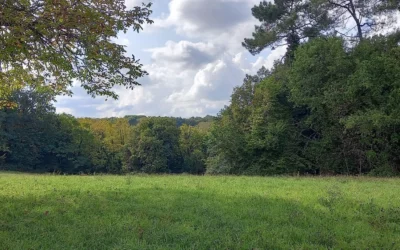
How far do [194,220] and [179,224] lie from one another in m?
0.43

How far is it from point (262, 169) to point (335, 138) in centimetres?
671

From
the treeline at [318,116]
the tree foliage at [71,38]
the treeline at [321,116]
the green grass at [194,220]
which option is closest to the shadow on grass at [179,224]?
the green grass at [194,220]

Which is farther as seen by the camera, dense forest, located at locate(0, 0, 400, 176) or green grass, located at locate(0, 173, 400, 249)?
dense forest, located at locate(0, 0, 400, 176)

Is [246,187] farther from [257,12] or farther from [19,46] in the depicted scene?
[257,12]

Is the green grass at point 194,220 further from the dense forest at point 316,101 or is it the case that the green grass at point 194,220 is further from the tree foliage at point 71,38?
the dense forest at point 316,101

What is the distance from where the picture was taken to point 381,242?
20.2 feet

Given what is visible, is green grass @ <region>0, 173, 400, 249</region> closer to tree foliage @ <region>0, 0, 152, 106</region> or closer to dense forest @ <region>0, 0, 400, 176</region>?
tree foliage @ <region>0, 0, 152, 106</region>

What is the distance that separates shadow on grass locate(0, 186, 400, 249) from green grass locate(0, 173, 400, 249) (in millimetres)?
16

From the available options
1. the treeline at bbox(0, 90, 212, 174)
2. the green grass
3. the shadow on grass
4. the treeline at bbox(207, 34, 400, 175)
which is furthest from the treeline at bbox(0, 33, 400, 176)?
the shadow on grass

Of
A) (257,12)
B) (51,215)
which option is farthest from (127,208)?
(257,12)

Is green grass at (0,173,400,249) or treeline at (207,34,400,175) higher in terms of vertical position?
treeline at (207,34,400,175)

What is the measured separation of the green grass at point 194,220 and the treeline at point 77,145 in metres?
40.2

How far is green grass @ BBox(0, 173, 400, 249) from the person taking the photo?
19.9ft

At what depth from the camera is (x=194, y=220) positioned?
746cm
